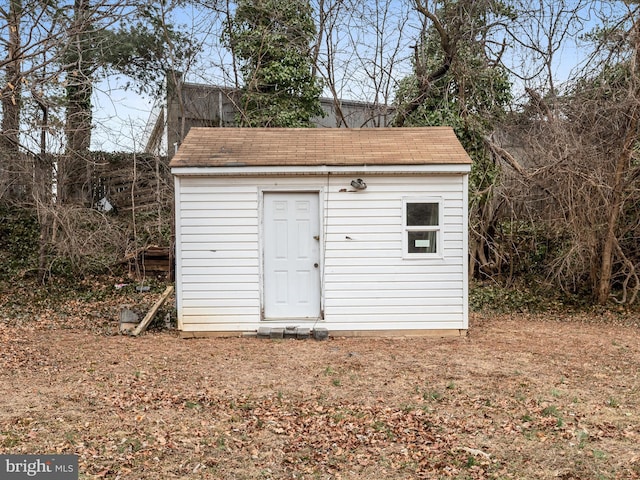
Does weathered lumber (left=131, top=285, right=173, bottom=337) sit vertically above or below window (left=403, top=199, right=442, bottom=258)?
below

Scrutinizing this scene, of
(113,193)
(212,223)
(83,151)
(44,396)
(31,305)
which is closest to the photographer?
(44,396)

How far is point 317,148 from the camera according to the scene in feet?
26.8

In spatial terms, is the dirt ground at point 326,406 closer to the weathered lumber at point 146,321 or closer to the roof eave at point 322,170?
the weathered lumber at point 146,321

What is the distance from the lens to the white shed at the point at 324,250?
7.73m

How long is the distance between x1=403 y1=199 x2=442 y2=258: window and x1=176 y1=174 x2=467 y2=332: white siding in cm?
10

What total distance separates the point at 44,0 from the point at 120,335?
4.68 m

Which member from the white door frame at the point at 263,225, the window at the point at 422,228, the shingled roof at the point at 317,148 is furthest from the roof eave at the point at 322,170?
the window at the point at 422,228

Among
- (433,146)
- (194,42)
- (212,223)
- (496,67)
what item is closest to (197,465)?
(212,223)

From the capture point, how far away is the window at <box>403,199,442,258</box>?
25.5ft

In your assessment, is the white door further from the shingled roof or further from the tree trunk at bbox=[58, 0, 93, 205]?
the tree trunk at bbox=[58, 0, 93, 205]

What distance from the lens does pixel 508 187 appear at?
34.9ft

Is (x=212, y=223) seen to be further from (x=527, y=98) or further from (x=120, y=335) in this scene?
(x=527, y=98)

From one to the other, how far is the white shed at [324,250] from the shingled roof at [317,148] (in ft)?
0.19

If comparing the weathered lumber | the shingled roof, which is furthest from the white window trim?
the weathered lumber
